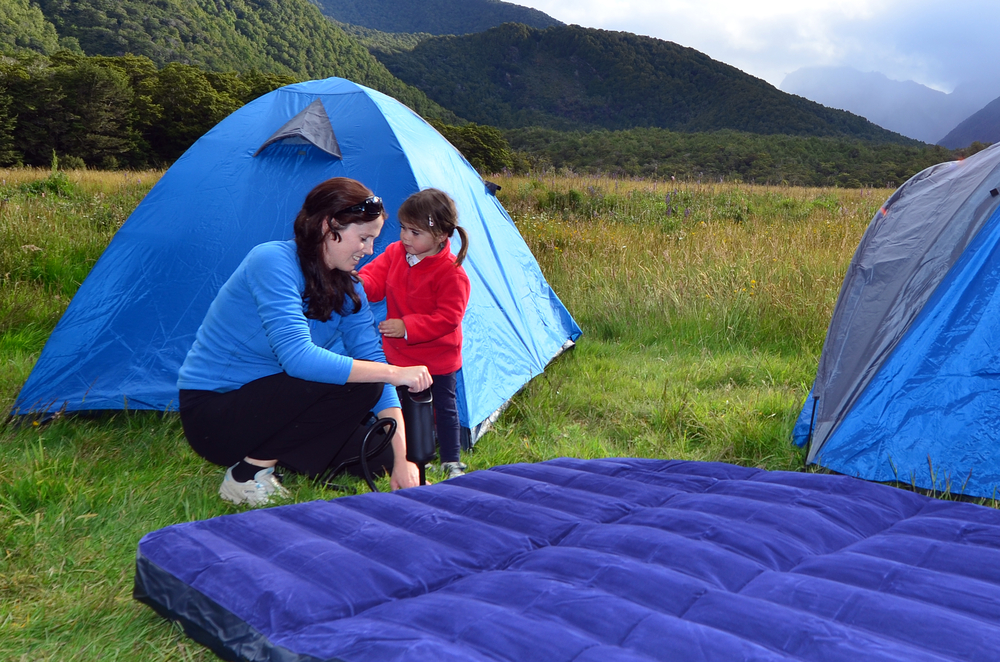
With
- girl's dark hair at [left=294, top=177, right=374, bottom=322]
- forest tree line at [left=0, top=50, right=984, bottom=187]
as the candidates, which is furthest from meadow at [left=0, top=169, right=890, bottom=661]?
forest tree line at [left=0, top=50, right=984, bottom=187]

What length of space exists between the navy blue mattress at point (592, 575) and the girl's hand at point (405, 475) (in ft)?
1.18

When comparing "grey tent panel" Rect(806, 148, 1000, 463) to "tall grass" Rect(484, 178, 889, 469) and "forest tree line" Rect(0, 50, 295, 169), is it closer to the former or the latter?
"tall grass" Rect(484, 178, 889, 469)

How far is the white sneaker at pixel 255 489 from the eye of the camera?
2.38 m

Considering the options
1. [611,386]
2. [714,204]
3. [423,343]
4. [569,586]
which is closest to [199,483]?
[423,343]

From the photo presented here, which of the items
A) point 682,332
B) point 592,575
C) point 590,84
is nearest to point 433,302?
point 592,575

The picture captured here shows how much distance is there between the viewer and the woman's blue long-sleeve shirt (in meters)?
2.19

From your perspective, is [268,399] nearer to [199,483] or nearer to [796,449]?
[199,483]

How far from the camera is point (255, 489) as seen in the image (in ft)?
7.83

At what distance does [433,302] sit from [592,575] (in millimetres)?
1719

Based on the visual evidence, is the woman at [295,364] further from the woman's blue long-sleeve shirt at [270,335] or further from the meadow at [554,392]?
the meadow at [554,392]

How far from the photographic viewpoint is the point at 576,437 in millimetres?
3219

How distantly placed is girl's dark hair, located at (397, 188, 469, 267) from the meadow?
0.98 m

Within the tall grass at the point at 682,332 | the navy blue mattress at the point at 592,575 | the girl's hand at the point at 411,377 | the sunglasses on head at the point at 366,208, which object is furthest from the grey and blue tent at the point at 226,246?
the navy blue mattress at the point at 592,575

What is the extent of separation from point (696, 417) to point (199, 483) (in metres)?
2.18
